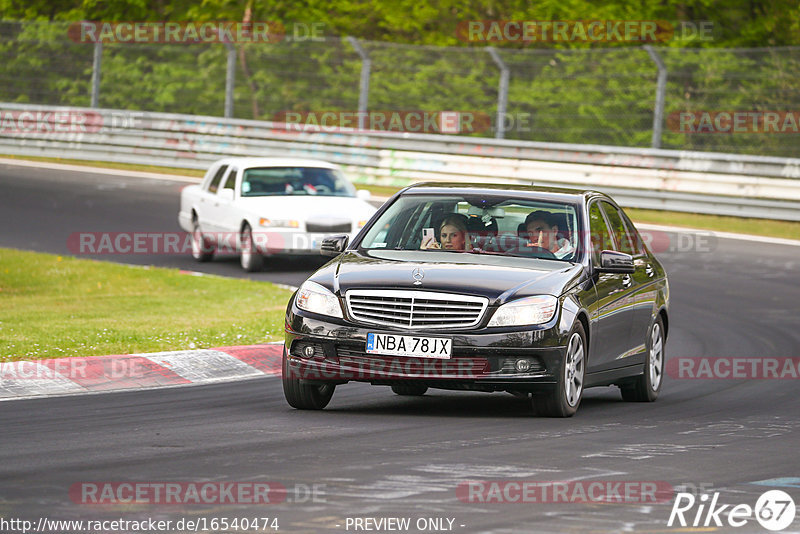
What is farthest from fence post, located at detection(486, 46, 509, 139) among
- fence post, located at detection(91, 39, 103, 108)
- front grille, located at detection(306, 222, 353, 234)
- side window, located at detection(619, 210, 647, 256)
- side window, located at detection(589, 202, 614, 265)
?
side window, located at detection(589, 202, 614, 265)

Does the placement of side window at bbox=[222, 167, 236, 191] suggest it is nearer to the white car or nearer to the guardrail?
the white car

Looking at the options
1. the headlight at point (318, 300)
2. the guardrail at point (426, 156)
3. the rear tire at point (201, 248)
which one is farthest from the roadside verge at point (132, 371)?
the guardrail at point (426, 156)

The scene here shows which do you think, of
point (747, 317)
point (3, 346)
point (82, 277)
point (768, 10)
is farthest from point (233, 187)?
point (768, 10)

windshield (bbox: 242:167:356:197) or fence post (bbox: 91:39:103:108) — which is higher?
fence post (bbox: 91:39:103:108)

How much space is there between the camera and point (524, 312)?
927 cm

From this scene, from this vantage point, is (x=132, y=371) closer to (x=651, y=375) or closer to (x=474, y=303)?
(x=474, y=303)

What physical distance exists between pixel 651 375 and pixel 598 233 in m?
1.28

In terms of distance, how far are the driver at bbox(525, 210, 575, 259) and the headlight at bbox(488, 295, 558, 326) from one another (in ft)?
3.18

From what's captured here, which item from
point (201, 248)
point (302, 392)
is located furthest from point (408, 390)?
point (201, 248)

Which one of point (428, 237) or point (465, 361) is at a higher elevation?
point (428, 237)

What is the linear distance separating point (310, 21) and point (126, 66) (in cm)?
1102

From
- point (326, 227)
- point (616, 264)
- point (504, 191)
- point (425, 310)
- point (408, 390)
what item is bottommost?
point (408, 390)

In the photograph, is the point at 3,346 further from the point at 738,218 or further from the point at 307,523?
the point at 738,218

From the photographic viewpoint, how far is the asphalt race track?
6.38m
